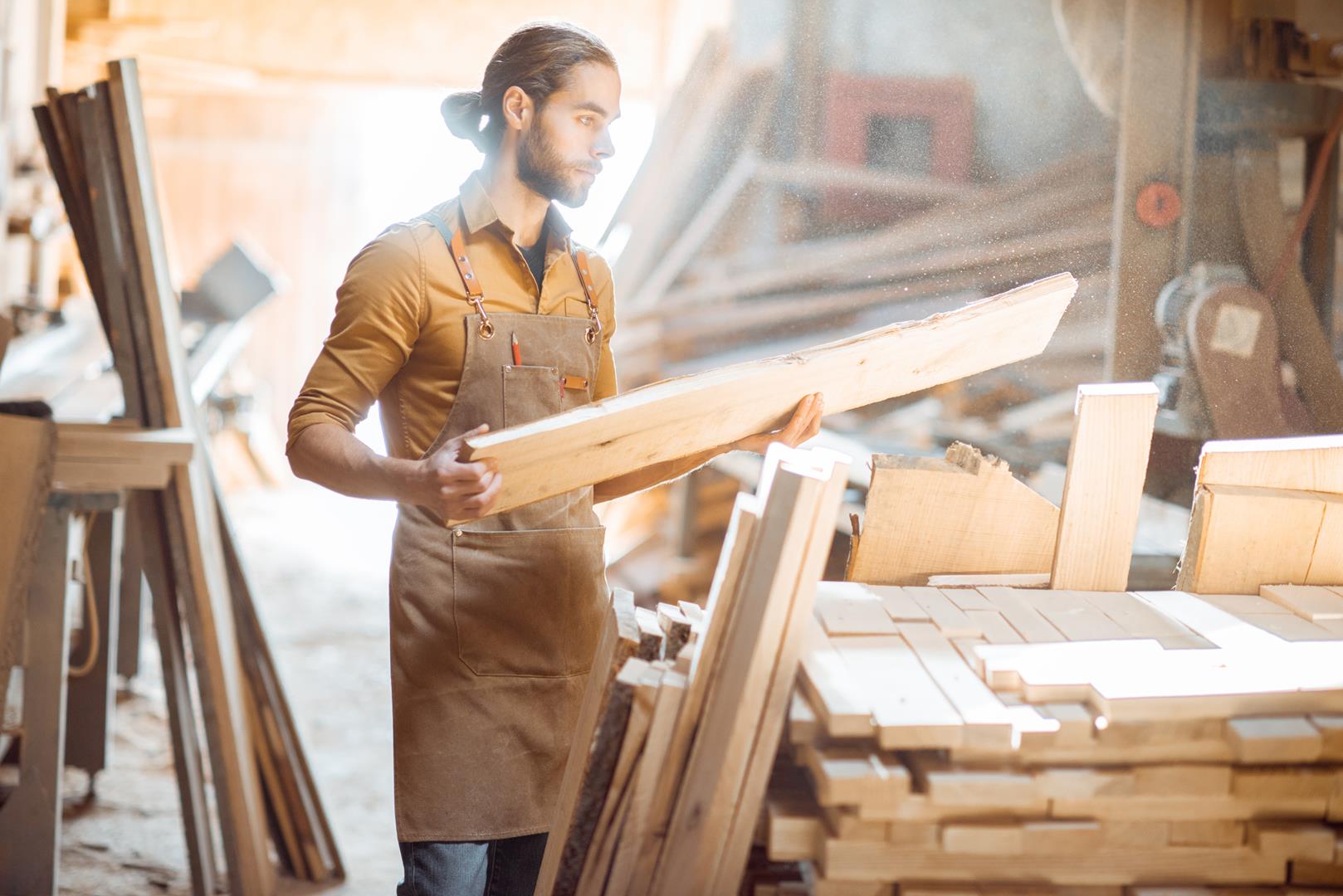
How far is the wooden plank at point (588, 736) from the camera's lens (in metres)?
1.39

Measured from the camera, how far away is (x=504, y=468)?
5.00 ft

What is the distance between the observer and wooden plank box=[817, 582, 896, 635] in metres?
1.51

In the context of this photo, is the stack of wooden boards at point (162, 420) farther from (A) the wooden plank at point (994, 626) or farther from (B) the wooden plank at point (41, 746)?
(A) the wooden plank at point (994, 626)

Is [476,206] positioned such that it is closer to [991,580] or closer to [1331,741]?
[991,580]

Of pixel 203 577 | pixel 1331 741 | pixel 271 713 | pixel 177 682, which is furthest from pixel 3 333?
pixel 1331 741

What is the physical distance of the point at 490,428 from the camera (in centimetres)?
198

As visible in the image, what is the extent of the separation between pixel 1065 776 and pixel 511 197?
1269mm

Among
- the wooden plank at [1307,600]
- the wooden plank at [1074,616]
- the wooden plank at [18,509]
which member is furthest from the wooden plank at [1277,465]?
the wooden plank at [18,509]

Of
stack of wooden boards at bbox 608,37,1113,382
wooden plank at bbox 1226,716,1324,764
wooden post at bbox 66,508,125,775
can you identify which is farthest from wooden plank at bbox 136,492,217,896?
wooden plank at bbox 1226,716,1324,764

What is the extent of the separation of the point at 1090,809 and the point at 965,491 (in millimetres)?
535

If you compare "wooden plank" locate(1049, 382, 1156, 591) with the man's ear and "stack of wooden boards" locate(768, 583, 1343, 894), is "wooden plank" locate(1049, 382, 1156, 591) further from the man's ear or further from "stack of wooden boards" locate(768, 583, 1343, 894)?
the man's ear

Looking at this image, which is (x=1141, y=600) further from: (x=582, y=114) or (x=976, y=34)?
(x=976, y=34)

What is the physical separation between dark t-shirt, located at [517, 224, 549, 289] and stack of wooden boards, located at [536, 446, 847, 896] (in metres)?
0.80

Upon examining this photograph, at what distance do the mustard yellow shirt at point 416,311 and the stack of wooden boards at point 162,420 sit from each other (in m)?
1.22
